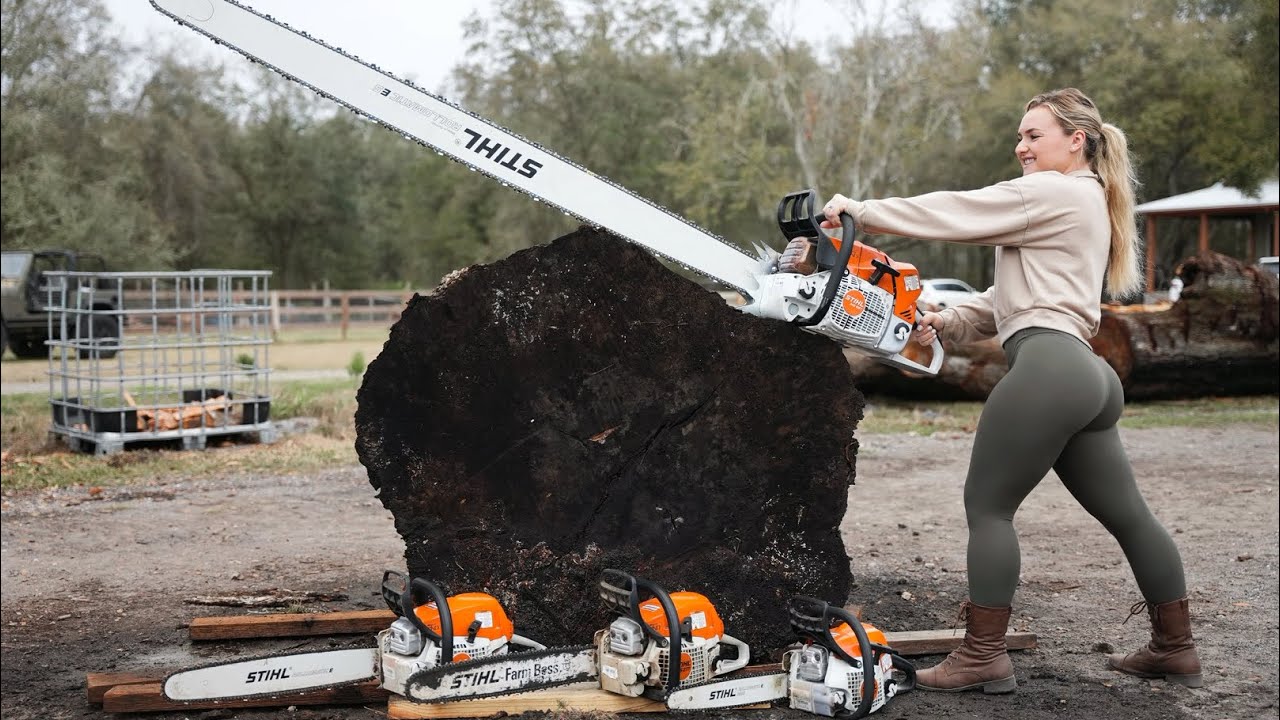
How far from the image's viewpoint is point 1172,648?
13.5 ft

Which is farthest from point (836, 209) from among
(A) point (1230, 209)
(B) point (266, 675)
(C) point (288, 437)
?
(A) point (1230, 209)

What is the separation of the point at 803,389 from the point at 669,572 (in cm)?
81

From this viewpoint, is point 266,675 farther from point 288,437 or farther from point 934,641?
point 288,437

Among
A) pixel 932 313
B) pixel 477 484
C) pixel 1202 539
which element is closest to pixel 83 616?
pixel 477 484

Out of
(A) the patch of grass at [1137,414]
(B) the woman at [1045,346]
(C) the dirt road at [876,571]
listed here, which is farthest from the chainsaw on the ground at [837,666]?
(A) the patch of grass at [1137,414]

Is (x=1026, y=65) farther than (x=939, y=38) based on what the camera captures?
Yes

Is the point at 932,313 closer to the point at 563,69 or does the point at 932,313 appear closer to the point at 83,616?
the point at 83,616

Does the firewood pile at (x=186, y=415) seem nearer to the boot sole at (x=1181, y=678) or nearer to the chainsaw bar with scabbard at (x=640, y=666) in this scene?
the chainsaw bar with scabbard at (x=640, y=666)

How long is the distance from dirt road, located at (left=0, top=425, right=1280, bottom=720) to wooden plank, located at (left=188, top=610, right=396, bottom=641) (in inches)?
2.3

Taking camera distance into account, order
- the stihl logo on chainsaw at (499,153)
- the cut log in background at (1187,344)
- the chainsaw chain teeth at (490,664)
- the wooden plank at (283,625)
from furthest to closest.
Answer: the cut log in background at (1187,344), the wooden plank at (283,625), the stihl logo on chainsaw at (499,153), the chainsaw chain teeth at (490,664)

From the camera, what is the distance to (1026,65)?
138 ft

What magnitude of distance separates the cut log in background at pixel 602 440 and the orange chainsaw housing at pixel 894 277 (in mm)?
290

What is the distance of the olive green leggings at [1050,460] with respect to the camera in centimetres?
367

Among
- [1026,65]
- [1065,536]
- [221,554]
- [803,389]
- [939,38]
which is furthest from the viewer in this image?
[1026,65]
